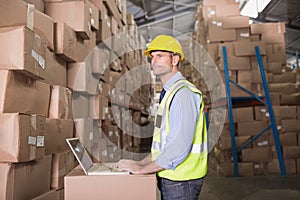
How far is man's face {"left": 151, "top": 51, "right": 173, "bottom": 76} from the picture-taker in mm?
1935

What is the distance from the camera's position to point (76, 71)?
297 centimetres

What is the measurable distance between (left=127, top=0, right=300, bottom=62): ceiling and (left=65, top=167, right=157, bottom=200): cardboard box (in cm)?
841

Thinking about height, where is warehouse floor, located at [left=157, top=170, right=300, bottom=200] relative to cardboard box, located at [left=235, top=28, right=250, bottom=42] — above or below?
below

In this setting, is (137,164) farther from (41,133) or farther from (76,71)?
(76,71)

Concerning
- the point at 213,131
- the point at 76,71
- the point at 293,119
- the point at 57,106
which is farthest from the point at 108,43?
the point at 293,119

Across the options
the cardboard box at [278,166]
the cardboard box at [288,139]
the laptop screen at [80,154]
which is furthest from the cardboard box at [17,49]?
the cardboard box at [288,139]

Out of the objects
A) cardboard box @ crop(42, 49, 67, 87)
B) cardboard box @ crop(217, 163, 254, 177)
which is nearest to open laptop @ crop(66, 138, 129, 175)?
cardboard box @ crop(42, 49, 67, 87)

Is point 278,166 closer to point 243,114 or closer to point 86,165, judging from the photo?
point 243,114

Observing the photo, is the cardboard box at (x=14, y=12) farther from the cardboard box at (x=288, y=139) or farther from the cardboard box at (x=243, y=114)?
the cardboard box at (x=288, y=139)

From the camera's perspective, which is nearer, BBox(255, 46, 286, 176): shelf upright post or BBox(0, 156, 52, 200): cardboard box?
BBox(0, 156, 52, 200): cardboard box

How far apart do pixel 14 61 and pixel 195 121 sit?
1.06 metres

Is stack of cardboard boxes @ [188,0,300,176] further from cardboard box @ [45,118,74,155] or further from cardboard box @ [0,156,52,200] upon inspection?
cardboard box @ [0,156,52,200]

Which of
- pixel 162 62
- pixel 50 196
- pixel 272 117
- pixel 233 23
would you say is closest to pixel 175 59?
pixel 162 62

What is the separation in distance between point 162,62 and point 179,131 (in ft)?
1.52
